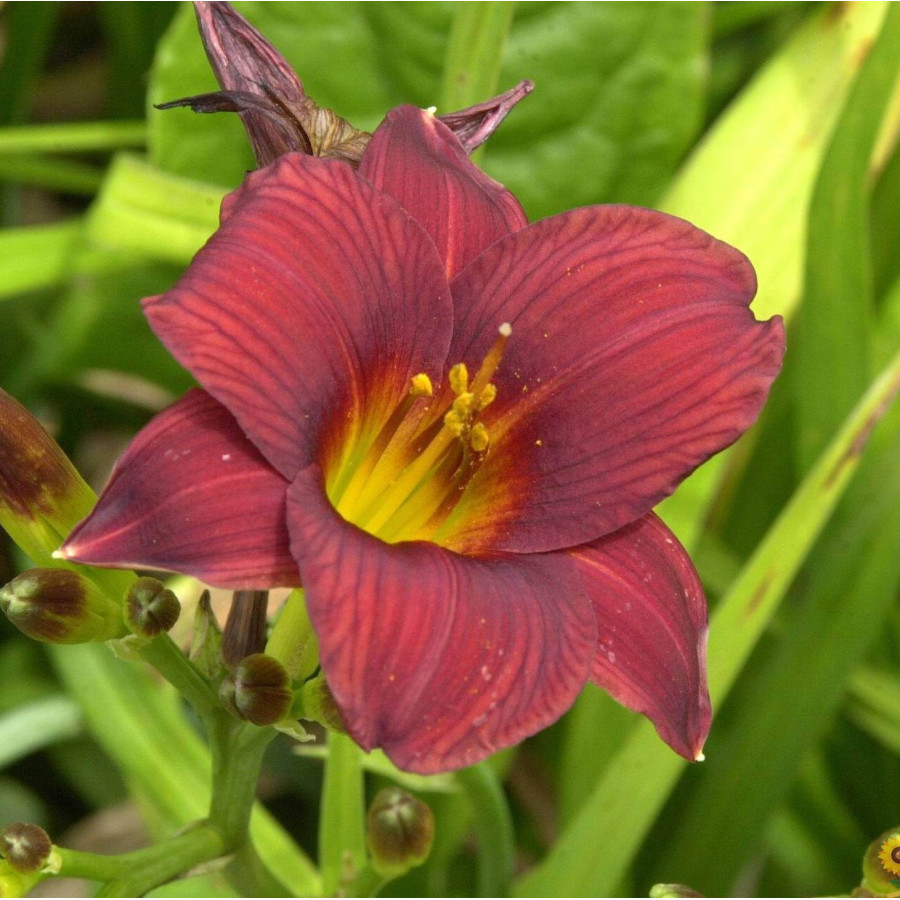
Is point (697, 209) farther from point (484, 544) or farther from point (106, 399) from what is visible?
point (106, 399)

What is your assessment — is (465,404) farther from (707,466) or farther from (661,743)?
(707,466)

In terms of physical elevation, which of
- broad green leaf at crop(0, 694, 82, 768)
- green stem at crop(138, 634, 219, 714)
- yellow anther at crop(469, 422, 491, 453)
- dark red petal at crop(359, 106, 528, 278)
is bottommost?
broad green leaf at crop(0, 694, 82, 768)

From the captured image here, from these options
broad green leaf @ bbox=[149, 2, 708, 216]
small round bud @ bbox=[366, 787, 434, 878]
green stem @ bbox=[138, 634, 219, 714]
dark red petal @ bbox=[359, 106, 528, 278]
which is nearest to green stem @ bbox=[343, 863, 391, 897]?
small round bud @ bbox=[366, 787, 434, 878]

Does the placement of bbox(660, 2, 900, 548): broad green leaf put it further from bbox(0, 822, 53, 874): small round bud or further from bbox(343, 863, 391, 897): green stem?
bbox(0, 822, 53, 874): small round bud

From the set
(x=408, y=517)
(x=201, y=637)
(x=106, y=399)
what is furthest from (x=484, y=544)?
(x=106, y=399)

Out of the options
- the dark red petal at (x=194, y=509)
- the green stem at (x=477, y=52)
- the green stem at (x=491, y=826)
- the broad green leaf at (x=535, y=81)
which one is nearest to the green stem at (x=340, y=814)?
the green stem at (x=491, y=826)

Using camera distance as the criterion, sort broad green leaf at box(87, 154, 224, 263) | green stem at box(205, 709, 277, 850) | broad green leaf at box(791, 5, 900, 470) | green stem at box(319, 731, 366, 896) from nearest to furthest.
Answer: green stem at box(205, 709, 277, 850)
green stem at box(319, 731, 366, 896)
broad green leaf at box(791, 5, 900, 470)
broad green leaf at box(87, 154, 224, 263)
